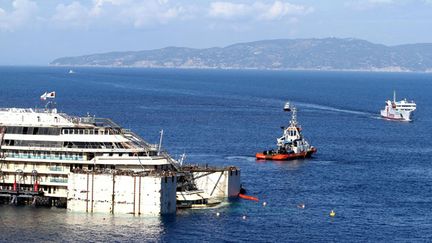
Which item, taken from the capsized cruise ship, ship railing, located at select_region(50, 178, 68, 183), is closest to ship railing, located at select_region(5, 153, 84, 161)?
the capsized cruise ship

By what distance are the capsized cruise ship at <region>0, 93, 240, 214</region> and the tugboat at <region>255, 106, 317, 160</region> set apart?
43762mm

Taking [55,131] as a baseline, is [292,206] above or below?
below

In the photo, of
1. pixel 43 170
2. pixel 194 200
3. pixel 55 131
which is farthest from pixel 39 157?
pixel 194 200

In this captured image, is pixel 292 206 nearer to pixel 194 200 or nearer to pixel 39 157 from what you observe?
pixel 194 200

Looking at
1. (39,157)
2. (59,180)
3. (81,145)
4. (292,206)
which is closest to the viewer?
(81,145)

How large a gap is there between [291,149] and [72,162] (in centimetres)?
5890

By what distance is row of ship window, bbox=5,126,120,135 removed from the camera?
9862 cm

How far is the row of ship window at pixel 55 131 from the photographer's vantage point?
98625mm

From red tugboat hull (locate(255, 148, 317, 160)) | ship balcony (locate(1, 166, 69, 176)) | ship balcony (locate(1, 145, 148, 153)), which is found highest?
ship balcony (locate(1, 145, 148, 153))

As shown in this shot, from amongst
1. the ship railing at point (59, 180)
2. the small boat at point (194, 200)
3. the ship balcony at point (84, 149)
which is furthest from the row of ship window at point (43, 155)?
the small boat at point (194, 200)

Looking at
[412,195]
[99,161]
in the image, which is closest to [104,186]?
[99,161]

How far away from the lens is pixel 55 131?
99.1 m

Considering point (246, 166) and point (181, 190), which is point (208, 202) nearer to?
point (181, 190)

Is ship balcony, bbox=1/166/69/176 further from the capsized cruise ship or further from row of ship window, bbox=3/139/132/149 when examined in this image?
row of ship window, bbox=3/139/132/149
